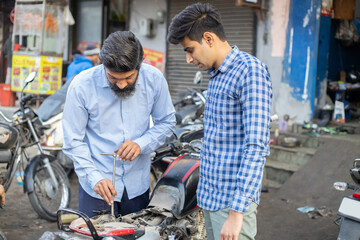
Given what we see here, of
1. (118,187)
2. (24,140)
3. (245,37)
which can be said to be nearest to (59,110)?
(24,140)

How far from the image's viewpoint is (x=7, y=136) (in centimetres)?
427

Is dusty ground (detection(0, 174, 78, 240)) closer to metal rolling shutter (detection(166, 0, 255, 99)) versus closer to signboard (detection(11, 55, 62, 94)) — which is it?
metal rolling shutter (detection(166, 0, 255, 99))

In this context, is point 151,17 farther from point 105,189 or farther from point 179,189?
point 105,189

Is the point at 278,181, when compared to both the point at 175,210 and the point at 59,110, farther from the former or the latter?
the point at 175,210

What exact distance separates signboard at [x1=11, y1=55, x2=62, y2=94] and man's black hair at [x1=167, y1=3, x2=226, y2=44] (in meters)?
8.31

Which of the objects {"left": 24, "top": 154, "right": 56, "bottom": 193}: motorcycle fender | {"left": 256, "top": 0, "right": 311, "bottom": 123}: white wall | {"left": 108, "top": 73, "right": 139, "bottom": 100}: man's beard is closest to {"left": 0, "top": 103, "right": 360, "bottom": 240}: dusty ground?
{"left": 24, "top": 154, "right": 56, "bottom": 193}: motorcycle fender

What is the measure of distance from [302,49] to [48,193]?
4.90m

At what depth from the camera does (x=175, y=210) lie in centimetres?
296

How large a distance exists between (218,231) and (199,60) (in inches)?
31.8

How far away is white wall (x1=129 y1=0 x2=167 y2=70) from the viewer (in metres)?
10.1

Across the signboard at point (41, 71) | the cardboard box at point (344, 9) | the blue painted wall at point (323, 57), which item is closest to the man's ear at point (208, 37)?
the blue painted wall at point (323, 57)

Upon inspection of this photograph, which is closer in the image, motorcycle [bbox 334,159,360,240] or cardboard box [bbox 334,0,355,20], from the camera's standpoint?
motorcycle [bbox 334,159,360,240]

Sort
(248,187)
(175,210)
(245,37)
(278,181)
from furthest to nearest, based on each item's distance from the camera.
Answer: (245,37) → (278,181) → (175,210) → (248,187)

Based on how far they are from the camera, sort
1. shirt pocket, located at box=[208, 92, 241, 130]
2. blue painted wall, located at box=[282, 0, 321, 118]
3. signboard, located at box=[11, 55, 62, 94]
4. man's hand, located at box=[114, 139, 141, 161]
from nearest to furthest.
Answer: shirt pocket, located at box=[208, 92, 241, 130] < man's hand, located at box=[114, 139, 141, 161] < blue painted wall, located at box=[282, 0, 321, 118] < signboard, located at box=[11, 55, 62, 94]
